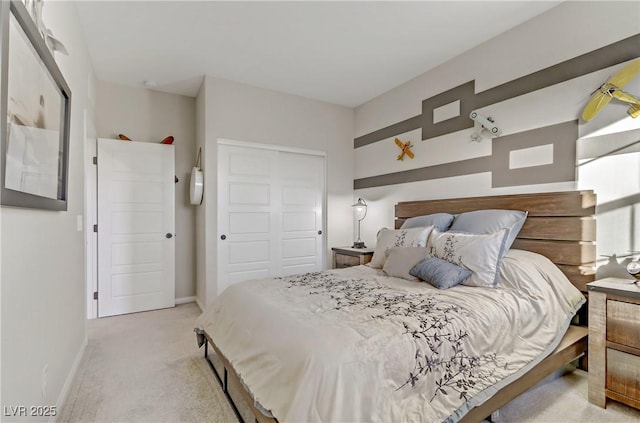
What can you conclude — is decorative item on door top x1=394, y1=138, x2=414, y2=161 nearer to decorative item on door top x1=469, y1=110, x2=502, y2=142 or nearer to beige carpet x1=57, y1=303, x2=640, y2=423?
decorative item on door top x1=469, y1=110, x2=502, y2=142

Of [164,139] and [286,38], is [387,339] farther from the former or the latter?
[164,139]

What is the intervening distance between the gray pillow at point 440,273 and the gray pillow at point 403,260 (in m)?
0.07

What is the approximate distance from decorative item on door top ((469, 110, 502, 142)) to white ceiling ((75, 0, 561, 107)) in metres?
0.71

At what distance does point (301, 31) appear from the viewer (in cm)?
273

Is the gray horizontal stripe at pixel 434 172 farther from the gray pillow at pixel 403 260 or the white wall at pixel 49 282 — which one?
the white wall at pixel 49 282

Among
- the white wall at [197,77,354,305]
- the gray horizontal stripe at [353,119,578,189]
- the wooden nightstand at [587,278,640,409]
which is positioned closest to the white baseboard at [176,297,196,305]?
the white wall at [197,77,354,305]

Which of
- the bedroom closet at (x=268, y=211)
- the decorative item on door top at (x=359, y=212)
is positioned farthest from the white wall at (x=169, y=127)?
the decorative item on door top at (x=359, y=212)

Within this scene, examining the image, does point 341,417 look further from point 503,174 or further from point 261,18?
point 261,18

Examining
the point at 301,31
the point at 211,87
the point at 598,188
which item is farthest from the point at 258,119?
the point at 598,188

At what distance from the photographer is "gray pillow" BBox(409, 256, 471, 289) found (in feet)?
6.82

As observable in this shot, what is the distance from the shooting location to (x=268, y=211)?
4.00 m

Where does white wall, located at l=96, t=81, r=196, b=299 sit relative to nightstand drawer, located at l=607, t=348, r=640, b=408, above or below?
above

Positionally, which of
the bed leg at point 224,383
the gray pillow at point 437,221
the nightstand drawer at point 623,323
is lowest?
the bed leg at point 224,383

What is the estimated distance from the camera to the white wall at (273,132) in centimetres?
357
